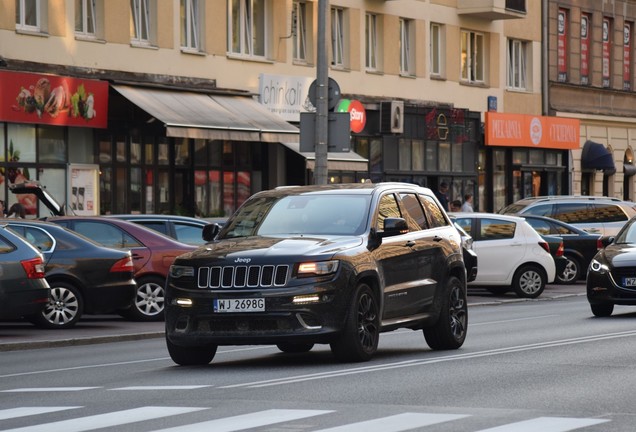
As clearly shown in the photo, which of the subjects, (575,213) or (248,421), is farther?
(575,213)

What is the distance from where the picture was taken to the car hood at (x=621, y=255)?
22938 mm

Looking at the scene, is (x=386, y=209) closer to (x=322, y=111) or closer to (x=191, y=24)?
(x=322, y=111)

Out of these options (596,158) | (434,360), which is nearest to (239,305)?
(434,360)

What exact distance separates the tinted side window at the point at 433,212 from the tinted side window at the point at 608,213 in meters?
19.5

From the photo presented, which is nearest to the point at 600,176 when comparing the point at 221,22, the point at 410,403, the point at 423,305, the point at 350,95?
the point at 350,95

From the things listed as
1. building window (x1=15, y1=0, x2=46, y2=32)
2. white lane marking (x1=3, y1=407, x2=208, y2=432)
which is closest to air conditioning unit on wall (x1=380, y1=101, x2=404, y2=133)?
building window (x1=15, y1=0, x2=46, y2=32)

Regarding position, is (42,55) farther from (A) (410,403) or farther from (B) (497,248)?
(A) (410,403)

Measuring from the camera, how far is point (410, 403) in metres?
11.3

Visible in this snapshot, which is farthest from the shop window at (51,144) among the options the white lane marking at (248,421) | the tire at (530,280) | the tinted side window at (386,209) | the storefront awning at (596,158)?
the storefront awning at (596,158)

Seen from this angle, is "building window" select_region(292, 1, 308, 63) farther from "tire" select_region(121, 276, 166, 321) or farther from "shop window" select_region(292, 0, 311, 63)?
"tire" select_region(121, 276, 166, 321)

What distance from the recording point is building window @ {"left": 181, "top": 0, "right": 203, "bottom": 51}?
37656 millimetres

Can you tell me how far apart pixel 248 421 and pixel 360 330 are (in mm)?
4648

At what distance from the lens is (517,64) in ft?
173

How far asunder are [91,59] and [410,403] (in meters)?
24.1
